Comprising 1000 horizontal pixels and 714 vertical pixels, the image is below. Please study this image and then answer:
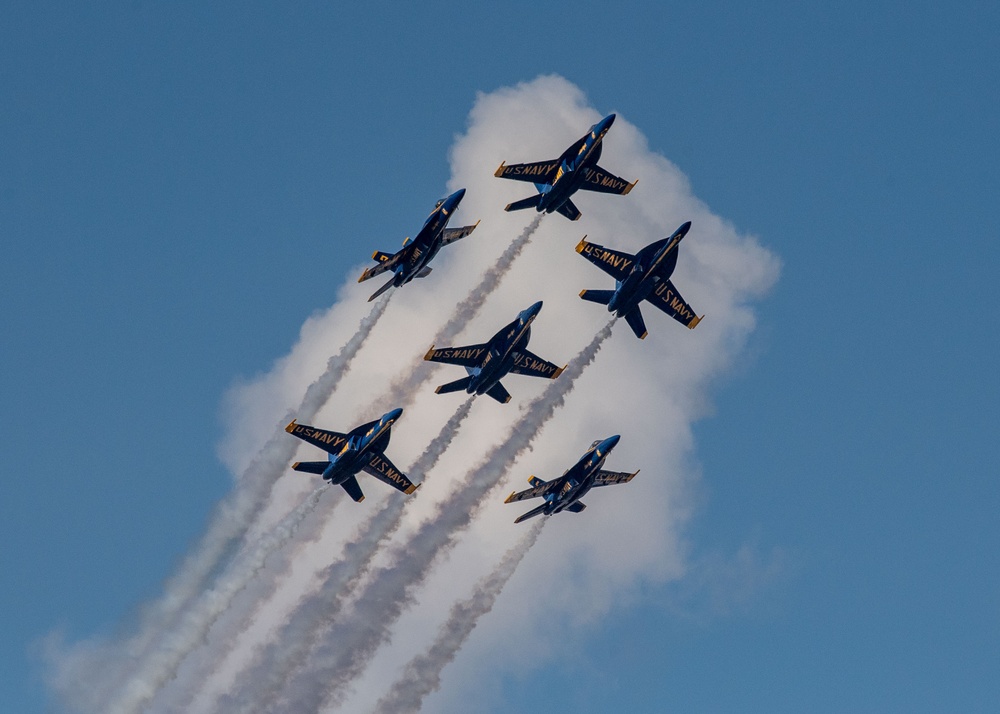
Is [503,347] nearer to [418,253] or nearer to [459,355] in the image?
[459,355]

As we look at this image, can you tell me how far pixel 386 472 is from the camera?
97625 mm

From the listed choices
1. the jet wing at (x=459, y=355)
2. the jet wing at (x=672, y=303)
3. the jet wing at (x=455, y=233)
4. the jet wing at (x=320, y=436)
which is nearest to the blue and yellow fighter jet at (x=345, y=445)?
the jet wing at (x=320, y=436)

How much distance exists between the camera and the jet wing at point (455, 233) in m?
102

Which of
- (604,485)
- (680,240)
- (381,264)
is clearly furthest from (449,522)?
(680,240)

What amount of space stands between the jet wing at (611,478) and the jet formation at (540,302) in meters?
0.49

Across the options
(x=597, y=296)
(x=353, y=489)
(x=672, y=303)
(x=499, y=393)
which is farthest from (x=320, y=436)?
(x=672, y=303)

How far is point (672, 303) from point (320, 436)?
97.6ft

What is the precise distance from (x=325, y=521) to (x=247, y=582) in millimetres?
7694

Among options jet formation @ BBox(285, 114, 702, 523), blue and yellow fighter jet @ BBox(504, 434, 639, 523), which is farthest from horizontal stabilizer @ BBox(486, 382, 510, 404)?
blue and yellow fighter jet @ BBox(504, 434, 639, 523)

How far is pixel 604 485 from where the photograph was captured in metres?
104

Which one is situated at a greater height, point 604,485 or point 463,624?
point 604,485

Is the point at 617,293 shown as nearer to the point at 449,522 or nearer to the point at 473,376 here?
the point at 473,376

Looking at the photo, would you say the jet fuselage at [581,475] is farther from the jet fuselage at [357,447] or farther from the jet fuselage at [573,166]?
the jet fuselage at [573,166]

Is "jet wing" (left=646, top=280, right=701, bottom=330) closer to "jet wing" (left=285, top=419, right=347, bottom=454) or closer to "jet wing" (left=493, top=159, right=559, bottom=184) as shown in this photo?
"jet wing" (left=493, top=159, right=559, bottom=184)
